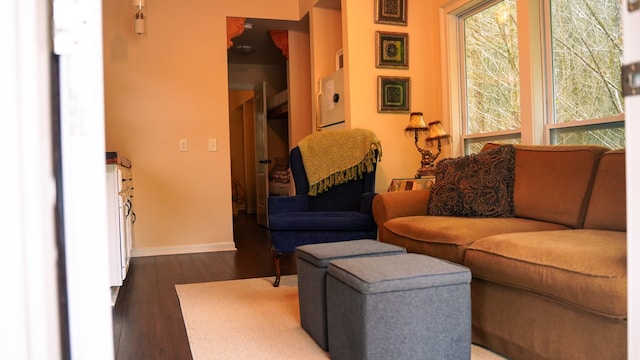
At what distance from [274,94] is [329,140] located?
3.56 metres

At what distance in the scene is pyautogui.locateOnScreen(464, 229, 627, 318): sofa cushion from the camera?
1494mm

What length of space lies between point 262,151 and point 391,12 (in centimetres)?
313

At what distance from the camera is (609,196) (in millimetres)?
2199

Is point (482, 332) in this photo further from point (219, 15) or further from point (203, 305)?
point (219, 15)

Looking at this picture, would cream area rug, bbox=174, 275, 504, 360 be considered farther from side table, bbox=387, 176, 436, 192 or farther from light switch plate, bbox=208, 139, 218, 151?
light switch plate, bbox=208, 139, 218, 151

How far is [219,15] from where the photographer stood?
4984 mm

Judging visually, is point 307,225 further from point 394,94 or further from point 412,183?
point 394,94

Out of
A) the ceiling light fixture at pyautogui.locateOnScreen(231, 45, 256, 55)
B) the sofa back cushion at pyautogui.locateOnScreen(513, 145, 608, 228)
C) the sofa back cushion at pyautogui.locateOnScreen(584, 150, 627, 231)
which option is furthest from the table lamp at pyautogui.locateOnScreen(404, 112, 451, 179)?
the ceiling light fixture at pyautogui.locateOnScreen(231, 45, 256, 55)

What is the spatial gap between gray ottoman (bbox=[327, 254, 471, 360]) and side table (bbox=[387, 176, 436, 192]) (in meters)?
1.75

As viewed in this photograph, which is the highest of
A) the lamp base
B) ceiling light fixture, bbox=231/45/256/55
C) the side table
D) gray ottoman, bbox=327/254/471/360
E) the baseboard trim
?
ceiling light fixture, bbox=231/45/256/55

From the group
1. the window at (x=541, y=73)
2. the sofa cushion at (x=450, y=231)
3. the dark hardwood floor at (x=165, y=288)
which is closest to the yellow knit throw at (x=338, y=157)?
the dark hardwood floor at (x=165, y=288)

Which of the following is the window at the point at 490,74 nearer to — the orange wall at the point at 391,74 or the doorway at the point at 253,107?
the orange wall at the point at 391,74

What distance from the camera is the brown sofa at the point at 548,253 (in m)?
1.55

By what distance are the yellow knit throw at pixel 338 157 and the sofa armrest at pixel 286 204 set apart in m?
0.16
